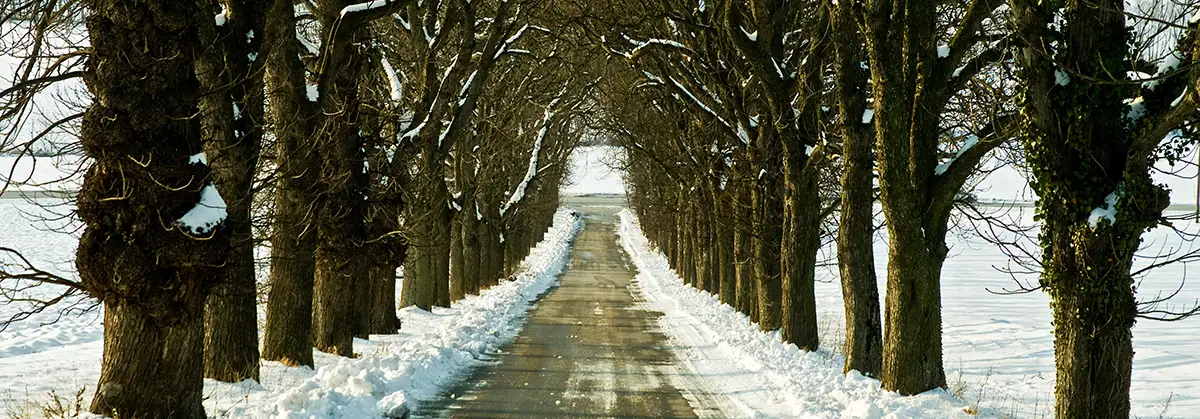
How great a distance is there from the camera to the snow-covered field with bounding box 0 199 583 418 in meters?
8.64

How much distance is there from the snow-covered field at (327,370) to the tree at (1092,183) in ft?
20.6

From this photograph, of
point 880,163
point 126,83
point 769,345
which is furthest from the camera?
point 769,345

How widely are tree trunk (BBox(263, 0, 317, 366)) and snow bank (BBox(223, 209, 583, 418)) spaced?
84 centimetres

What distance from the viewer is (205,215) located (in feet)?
24.3

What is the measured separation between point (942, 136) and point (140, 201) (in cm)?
1429

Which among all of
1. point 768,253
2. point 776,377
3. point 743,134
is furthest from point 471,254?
point 776,377

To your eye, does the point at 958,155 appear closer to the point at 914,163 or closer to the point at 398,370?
the point at 914,163

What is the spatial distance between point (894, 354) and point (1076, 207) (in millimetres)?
3486

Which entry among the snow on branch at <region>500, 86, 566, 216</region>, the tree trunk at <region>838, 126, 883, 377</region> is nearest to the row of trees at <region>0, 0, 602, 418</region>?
the tree trunk at <region>838, 126, 883, 377</region>

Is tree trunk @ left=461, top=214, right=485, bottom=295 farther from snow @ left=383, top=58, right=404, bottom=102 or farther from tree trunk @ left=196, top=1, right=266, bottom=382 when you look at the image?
tree trunk @ left=196, top=1, right=266, bottom=382

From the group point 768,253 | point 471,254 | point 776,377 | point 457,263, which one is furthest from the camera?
point 471,254

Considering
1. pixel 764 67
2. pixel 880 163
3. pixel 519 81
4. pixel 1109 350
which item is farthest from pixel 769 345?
pixel 519 81

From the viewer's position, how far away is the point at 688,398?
10836 millimetres

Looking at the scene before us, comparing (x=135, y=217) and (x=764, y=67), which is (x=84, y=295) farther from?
(x=764, y=67)
